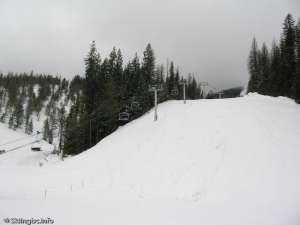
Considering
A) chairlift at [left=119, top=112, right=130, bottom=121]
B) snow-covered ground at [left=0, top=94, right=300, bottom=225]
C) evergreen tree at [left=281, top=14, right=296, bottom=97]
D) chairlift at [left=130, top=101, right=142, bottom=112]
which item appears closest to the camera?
snow-covered ground at [left=0, top=94, right=300, bottom=225]

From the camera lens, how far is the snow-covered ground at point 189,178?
31.8 ft

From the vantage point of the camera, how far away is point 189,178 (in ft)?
46.9

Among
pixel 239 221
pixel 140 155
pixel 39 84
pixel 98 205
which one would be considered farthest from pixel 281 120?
pixel 39 84

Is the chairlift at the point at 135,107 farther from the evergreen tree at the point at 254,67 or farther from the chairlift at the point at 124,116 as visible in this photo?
the evergreen tree at the point at 254,67

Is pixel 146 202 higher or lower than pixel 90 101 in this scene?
lower

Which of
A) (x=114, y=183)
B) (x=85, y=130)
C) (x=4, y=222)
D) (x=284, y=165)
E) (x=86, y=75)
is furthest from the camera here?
(x=86, y=75)

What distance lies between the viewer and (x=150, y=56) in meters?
52.8

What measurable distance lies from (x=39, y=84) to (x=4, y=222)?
575 ft

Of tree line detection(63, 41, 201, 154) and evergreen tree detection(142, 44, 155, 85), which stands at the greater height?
evergreen tree detection(142, 44, 155, 85)

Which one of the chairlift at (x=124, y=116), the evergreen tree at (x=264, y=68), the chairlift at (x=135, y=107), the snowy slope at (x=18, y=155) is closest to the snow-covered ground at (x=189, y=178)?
the chairlift at (x=124, y=116)

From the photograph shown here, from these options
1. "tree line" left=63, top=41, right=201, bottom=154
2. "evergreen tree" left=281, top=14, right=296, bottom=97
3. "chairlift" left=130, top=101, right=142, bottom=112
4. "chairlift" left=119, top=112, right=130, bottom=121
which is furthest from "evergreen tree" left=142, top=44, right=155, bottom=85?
"evergreen tree" left=281, top=14, right=296, bottom=97

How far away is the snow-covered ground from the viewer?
31.8ft

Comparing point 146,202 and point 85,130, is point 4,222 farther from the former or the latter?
point 85,130

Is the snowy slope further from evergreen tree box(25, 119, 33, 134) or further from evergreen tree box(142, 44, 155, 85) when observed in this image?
evergreen tree box(142, 44, 155, 85)
